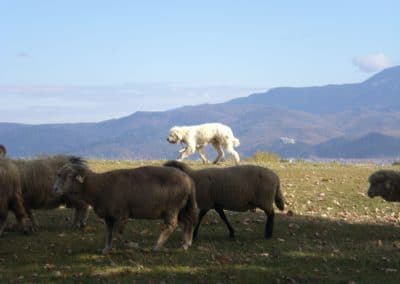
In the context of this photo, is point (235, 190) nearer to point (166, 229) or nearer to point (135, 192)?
point (166, 229)

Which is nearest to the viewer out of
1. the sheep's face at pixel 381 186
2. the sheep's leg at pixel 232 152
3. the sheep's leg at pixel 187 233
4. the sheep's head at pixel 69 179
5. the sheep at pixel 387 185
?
the sheep's head at pixel 69 179

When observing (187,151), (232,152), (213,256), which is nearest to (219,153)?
(232,152)

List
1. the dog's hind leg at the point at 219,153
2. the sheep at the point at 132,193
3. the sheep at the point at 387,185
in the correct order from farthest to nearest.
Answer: the dog's hind leg at the point at 219,153, the sheep at the point at 387,185, the sheep at the point at 132,193

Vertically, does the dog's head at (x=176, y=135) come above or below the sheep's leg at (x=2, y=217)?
above

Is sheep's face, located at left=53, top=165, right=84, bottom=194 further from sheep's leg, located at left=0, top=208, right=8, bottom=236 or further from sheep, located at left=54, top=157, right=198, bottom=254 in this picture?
sheep's leg, located at left=0, top=208, right=8, bottom=236

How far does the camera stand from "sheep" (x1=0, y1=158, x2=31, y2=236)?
13078 millimetres

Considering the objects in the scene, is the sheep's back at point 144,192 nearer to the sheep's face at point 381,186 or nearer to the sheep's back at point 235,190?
the sheep's back at point 235,190

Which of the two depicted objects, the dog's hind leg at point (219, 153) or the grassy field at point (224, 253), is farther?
the dog's hind leg at point (219, 153)

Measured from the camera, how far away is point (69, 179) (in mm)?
12383

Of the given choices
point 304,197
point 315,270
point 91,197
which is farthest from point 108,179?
point 304,197

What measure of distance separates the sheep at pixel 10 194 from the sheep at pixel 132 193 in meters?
1.38

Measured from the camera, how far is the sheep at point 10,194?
42.9 feet

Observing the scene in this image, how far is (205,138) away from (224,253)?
63.2ft

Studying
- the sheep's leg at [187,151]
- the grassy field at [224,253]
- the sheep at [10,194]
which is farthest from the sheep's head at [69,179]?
the sheep's leg at [187,151]
